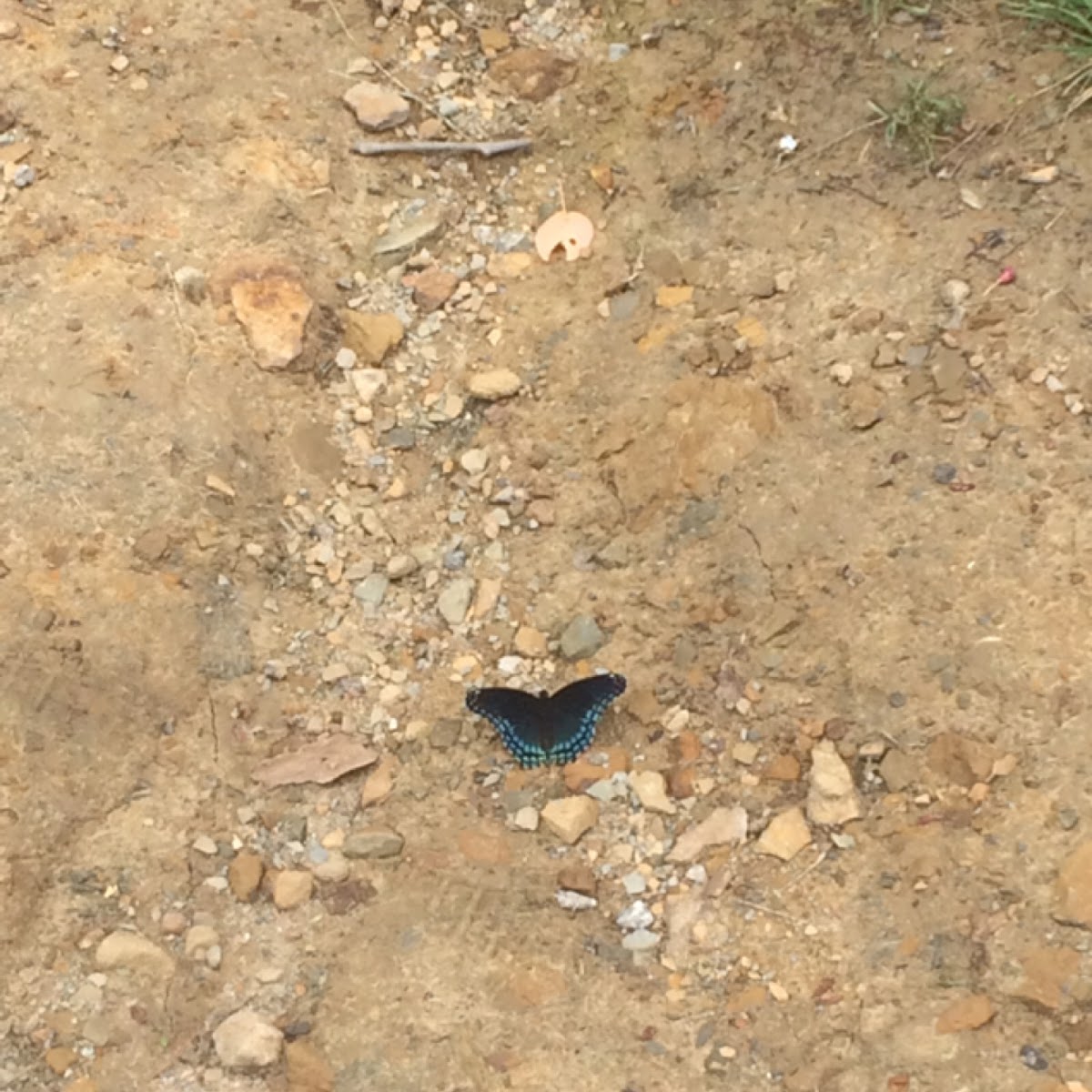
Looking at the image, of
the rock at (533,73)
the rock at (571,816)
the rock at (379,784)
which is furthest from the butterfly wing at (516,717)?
the rock at (533,73)

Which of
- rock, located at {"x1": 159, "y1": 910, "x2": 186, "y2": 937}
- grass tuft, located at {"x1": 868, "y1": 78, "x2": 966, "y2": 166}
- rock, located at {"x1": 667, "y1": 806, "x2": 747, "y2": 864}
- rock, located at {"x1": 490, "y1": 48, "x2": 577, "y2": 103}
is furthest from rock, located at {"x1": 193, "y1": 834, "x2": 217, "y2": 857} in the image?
grass tuft, located at {"x1": 868, "y1": 78, "x2": 966, "y2": 166}

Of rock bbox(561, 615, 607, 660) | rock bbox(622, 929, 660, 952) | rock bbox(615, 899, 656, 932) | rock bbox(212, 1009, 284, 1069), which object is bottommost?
rock bbox(212, 1009, 284, 1069)

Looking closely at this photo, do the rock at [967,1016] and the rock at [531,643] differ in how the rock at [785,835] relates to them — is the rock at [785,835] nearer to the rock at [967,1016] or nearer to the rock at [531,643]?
the rock at [967,1016]

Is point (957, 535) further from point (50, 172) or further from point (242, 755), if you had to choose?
point (50, 172)

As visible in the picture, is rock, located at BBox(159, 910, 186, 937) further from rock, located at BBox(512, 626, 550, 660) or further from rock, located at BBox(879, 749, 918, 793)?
rock, located at BBox(879, 749, 918, 793)

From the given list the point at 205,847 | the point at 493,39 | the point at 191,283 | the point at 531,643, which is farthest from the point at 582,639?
the point at 493,39

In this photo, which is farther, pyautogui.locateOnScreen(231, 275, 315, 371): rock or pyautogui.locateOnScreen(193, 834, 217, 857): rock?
pyautogui.locateOnScreen(231, 275, 315, 371): rock

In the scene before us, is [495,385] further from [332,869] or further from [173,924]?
[173,924]
